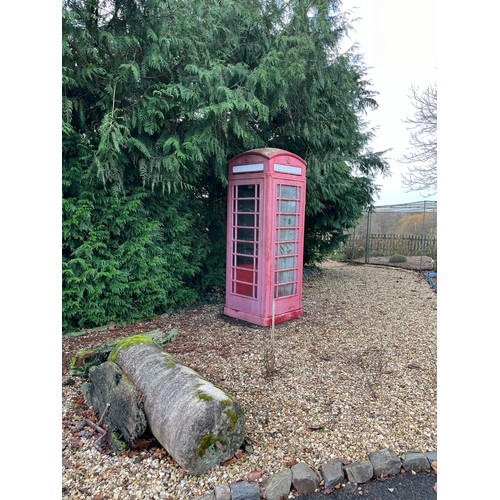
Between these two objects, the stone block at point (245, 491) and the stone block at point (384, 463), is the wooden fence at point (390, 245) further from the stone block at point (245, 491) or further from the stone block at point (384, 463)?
the stone block at point (245, 491)

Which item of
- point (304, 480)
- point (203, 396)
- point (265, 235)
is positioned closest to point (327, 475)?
point (304, 480)

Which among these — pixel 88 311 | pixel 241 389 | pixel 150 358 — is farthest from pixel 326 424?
pixel 88 311

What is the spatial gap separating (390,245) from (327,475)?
10444mm

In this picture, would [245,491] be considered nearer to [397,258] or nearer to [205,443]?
[205,443]

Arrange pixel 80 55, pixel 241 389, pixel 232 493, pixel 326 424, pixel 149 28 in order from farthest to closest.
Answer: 1. pixel 149 28
2. pixel 80 55
3. pixel 241 389
4. pixel 326 424
5. pixel 232 493

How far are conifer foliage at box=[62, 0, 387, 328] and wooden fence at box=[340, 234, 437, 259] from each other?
5.97 meters

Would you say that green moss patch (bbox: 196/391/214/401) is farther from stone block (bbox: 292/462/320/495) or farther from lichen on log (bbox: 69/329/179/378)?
lichen on log (bbox: 69/329/179/378)

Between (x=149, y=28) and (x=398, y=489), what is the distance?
4.95 m

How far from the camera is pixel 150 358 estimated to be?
2.80m

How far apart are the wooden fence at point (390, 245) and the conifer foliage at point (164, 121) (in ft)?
19.6

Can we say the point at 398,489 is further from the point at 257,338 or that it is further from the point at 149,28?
the point at 149,28

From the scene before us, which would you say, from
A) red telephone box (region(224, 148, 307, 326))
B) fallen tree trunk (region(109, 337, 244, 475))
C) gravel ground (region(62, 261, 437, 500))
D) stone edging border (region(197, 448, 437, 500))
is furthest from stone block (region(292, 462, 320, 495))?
red telephone box (region(224, 148, 307, 326))

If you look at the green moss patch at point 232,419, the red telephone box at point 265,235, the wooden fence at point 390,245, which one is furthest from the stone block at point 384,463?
the wooden fence at point 390,245

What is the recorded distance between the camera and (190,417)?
2164mm
